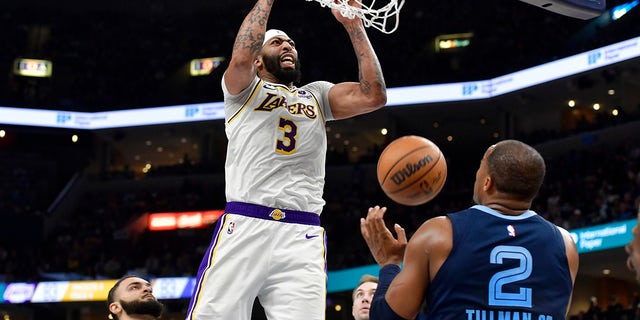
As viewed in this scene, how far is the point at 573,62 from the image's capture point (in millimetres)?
20844

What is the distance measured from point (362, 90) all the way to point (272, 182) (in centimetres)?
79

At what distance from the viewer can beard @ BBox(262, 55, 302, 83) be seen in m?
4.53

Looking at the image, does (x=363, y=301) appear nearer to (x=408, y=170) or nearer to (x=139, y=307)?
(x=408, y=170)

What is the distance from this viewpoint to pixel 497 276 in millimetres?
2727

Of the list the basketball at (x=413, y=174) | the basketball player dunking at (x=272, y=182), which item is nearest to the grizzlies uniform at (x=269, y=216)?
the basketball player dunking at (x=272, y=182)

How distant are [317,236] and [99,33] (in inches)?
1061

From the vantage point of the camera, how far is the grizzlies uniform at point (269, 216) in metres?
3.98

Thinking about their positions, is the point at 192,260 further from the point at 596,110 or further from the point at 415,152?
the point at 415,152

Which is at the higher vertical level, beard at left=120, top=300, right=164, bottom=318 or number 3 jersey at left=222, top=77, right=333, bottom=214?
number 3 jersey at left=222, top=77, right=333, bottom=214

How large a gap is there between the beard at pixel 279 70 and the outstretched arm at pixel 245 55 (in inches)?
10.2

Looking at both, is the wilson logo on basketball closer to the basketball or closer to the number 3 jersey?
the basketball

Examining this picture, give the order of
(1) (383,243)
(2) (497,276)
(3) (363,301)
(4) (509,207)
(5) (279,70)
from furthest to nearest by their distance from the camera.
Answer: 1. (3) (363,301)
2. (5) (279,70)
3. (1) (383,243)
4. (4) (509,207)
5. (2) (497,276)

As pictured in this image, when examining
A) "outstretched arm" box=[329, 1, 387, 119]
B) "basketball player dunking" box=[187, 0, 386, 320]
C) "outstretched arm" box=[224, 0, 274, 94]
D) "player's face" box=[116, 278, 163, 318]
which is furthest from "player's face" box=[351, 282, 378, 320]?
"outstretched arm" box=[224, 0, 274, 94]

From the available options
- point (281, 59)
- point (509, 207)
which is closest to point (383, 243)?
point (509, 207)
